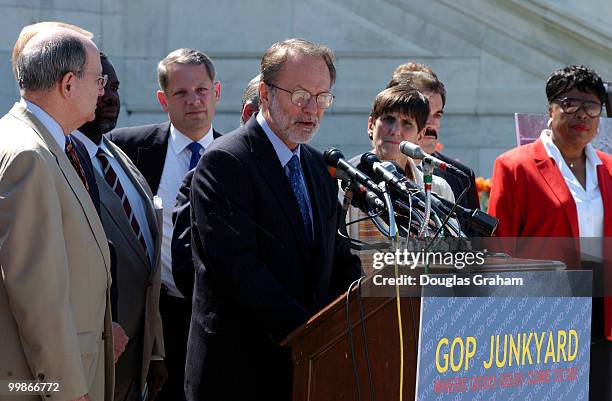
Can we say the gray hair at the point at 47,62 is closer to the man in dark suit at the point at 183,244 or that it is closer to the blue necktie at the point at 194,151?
the man in dark suit at the point at 183,244

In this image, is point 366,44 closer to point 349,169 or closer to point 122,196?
point 122,196

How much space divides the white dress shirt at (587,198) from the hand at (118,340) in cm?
243

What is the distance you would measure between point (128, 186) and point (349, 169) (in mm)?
1228

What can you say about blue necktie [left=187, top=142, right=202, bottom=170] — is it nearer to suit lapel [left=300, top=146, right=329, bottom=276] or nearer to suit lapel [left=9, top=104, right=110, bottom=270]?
suit lapel [left=300, top=146, right=329, bottom=276]

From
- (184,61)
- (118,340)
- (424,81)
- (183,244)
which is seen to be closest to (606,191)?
(424,81)

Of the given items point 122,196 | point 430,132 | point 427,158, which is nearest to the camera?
point 427,158

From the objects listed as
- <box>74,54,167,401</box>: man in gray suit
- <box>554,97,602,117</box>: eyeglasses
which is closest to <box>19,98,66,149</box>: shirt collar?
<box>74,54,167,401</box>: man in gray suit

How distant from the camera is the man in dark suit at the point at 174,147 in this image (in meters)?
4.92

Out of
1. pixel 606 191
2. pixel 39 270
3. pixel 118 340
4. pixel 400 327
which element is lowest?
pixel 118 340

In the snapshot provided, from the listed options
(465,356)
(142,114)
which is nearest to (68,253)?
(465,356)

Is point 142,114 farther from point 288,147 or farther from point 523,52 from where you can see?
point 288,147

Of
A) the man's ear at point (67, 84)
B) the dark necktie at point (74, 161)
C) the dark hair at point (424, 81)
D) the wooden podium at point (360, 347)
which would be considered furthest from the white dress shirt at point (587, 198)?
the man's ear at point (67, 84)

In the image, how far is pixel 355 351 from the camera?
3455mm

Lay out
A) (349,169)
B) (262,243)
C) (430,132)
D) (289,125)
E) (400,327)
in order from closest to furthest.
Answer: (400,327) → (349,169) → (262,243) → (289,125) → (430,132)
